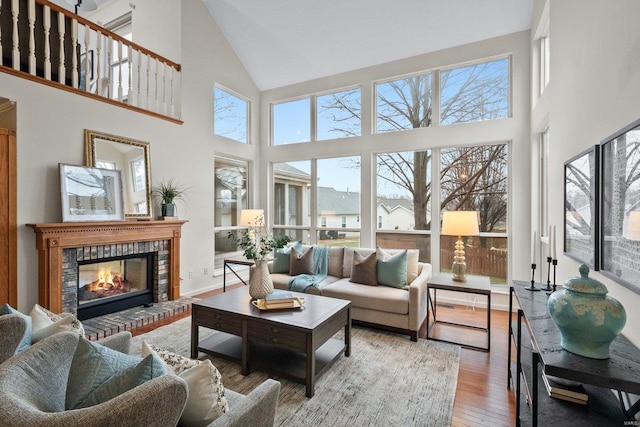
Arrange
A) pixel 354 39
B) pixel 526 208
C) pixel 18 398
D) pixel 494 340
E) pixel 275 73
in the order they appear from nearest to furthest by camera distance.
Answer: pixel 18 398 < pixel 494 340 < pixel 526 208 < pixel 354 39 < pixel 275 73

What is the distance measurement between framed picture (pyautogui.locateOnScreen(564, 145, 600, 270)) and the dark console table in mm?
451

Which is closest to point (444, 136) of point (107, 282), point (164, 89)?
point (164, 89)

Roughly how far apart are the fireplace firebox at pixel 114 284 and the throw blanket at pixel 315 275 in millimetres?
2028

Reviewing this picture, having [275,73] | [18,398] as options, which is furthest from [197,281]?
[18,398]

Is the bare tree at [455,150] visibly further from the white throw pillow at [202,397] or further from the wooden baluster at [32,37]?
the wooden baluster at [32,37]

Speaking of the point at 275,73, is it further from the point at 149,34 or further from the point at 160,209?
the point at 160,209

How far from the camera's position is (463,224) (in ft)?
10.9

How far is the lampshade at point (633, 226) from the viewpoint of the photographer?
1.31 metres

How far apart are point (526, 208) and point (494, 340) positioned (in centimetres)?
181

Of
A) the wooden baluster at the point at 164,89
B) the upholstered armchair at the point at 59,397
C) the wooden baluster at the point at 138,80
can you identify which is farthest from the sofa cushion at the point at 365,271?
the wooden baluster at the point at 138,80

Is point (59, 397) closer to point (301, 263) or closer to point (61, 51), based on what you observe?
point (301, 263)

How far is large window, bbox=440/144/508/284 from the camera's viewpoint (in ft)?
13.9

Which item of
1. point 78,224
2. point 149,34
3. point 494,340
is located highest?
point 149,34

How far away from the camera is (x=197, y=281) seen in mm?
4887
